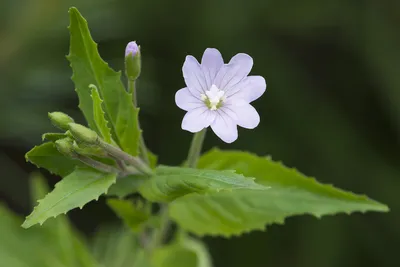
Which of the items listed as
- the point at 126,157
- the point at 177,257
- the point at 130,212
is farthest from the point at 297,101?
the point at 126,157

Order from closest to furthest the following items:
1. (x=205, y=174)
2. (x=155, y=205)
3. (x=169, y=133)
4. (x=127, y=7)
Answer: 1. (x=205, y=174)
2. (x=127, y=7)
3. (x=169, y=133)
4. (x=155, y=205)

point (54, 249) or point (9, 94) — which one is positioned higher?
point (9, 94)

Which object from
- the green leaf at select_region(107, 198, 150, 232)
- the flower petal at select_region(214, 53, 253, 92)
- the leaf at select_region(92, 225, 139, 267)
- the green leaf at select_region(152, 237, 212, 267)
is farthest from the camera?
the leaf at select_region(92, 225, 139, 267)

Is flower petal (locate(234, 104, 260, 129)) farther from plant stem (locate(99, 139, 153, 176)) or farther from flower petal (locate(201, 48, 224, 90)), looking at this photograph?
plant stem (locate(99, 139, 153, 176))

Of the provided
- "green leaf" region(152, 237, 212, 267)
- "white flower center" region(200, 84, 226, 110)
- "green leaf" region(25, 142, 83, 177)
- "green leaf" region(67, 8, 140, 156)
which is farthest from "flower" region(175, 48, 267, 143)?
"green leaf" region(152, 237, 212, 267)

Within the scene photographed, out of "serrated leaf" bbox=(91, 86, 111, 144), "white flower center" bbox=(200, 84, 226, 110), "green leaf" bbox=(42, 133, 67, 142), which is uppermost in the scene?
"white flower center" bbox=(200, 84, 226, 110)

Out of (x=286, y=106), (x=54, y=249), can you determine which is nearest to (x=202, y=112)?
(x=54, y=249)

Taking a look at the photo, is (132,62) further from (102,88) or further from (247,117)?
(247,117)

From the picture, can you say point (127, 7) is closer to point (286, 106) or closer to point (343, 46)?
point (286, 106)
